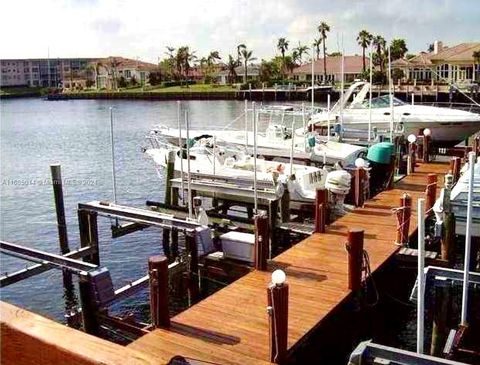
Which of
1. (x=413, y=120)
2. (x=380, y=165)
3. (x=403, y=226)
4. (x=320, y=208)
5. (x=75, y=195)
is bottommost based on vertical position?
(x=75, y=195)

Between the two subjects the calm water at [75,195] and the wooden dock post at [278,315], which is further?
the calm water at [75,195]

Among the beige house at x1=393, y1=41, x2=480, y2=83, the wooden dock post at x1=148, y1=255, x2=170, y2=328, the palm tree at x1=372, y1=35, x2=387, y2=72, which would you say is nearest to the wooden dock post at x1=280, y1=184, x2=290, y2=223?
the wooden dock post at x1=148, y1=255, x2=170, y2=328

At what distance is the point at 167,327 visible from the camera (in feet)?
29.8

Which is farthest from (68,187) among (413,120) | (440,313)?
(440,313)

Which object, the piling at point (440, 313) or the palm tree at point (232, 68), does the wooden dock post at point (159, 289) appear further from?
the palm tree at point (232, 68)

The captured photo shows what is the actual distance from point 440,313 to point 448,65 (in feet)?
284

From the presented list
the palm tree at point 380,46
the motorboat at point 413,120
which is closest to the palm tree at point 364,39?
the palm tree at point 380,46

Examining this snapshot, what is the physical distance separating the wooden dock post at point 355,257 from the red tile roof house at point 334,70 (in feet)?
316

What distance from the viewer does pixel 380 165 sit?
65.0ft

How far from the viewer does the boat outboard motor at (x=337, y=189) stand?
16.6m

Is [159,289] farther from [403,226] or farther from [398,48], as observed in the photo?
[398,48]

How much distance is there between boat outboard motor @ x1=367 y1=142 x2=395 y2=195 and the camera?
19.6 meters

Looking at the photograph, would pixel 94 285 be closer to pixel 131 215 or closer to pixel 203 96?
pixel 131 215

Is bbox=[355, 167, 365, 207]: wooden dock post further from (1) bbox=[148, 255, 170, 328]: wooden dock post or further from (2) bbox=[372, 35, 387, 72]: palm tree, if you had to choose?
(2) bbox=[372, 35, 387, 72]: palm tree
